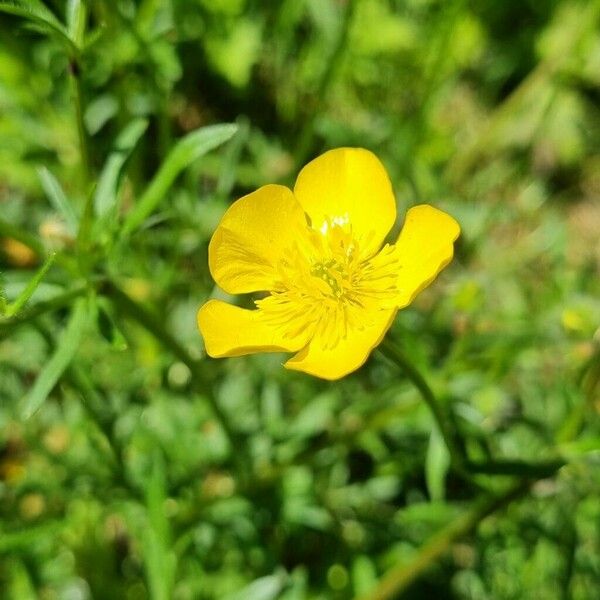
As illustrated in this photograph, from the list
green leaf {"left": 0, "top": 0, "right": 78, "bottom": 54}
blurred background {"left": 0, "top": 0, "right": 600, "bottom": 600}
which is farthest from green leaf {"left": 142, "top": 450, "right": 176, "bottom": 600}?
green leaf {"left": 0, "top": 0, "right": 78, "bottom": 54}

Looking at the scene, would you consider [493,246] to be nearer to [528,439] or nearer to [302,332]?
[528,439]

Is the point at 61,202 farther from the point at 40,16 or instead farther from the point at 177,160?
the point at 40,16

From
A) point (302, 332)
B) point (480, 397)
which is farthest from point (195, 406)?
point (302, 332)

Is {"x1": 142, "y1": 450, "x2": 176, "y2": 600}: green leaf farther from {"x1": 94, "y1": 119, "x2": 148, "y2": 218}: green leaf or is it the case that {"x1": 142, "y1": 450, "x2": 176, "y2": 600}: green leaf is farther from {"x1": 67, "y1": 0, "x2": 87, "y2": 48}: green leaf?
{"x1": 67, "y1": 0, "x2": 87, "y2": 48}: green leaf

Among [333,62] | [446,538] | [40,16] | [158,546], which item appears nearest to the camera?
[40,16]

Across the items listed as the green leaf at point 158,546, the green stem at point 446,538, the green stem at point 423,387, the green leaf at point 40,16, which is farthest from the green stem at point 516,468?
the green leaf at point 40,16

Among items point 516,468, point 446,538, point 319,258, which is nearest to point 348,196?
point 319,258

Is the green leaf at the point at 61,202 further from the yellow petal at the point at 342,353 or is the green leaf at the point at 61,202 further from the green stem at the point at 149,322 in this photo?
the yellow petal at the point at 342,353
